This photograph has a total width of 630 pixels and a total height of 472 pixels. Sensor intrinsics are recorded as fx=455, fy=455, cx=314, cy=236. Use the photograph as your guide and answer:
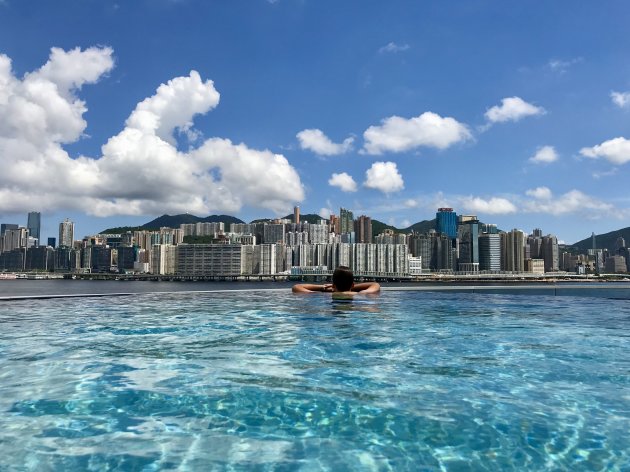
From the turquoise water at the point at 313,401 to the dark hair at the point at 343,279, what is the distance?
11.4 m

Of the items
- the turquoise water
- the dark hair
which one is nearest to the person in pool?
the dark hair

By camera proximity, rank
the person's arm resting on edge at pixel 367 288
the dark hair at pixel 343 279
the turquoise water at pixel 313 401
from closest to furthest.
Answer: the turquoise water at pixel 313 401 < the dark hair at pixel 343 279 < the person's arm resting on edge at pixel 367 288

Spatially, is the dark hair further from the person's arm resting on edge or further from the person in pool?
the person's arm resting on edge

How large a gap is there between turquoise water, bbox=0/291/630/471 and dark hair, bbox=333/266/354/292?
37.5 ft

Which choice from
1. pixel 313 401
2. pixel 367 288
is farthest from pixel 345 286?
pixel 313 401

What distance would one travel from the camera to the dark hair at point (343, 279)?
25.0 meters

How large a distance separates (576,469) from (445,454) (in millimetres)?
1309

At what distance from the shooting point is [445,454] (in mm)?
4977

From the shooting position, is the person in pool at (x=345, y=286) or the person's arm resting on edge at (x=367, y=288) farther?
the person's arm resting on edge at (x=367, y=288)

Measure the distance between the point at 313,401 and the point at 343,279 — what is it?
61.4 feet

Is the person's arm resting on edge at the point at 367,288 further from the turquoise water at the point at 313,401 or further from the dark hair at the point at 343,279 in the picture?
the turquoise water at the point at 313,401

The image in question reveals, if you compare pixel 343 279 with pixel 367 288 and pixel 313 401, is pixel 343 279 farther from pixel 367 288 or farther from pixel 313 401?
pixel 313 401

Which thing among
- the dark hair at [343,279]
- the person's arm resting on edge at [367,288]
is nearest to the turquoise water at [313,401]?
the dark hair at [343,279]

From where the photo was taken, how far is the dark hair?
2497cm
